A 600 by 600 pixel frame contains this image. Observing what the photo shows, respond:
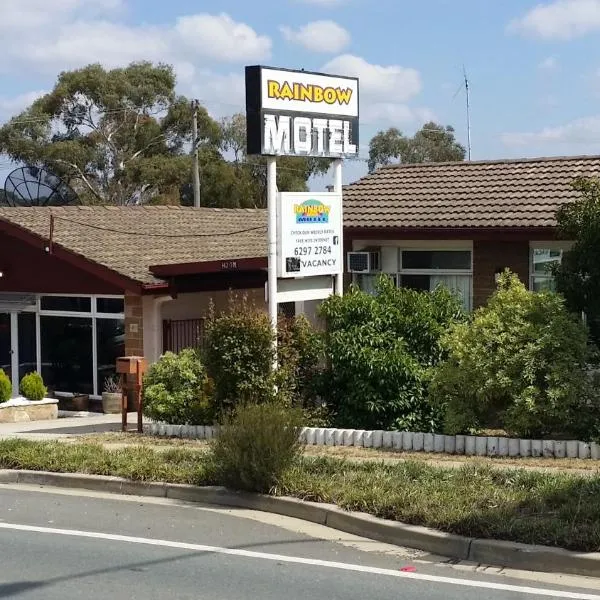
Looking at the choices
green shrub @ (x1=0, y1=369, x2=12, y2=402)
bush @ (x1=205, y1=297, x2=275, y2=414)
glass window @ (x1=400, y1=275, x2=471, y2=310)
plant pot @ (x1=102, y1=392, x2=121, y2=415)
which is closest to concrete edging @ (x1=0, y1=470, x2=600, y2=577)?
bush @ (x1=205, y1=297, x2=275, y2=414)

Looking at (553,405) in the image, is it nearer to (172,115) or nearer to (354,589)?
(354,589)

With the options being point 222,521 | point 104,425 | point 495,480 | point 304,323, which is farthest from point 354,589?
point 104,425

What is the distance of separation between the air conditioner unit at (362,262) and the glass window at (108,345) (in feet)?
16.6

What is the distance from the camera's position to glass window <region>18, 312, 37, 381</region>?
22984 mm

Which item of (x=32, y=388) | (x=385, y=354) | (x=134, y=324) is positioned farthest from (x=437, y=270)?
(x=32, y=388)

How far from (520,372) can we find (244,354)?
380 centimetres

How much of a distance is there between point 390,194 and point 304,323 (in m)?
6.31

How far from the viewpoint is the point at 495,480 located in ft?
33.1

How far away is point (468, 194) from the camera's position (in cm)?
1958

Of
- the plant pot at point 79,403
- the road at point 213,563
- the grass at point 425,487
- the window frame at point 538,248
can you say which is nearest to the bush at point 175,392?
the grass at point 425,487

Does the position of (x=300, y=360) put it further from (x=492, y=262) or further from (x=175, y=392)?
(x=492, y=262)

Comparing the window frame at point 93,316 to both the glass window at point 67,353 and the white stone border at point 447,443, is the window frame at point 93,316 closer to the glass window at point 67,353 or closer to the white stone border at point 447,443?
the glass window at point 67,353

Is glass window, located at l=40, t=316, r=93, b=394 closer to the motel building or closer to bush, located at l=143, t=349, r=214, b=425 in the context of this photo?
the motel building

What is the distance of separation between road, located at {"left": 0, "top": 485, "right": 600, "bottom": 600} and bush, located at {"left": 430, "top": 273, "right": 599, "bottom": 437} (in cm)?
380
